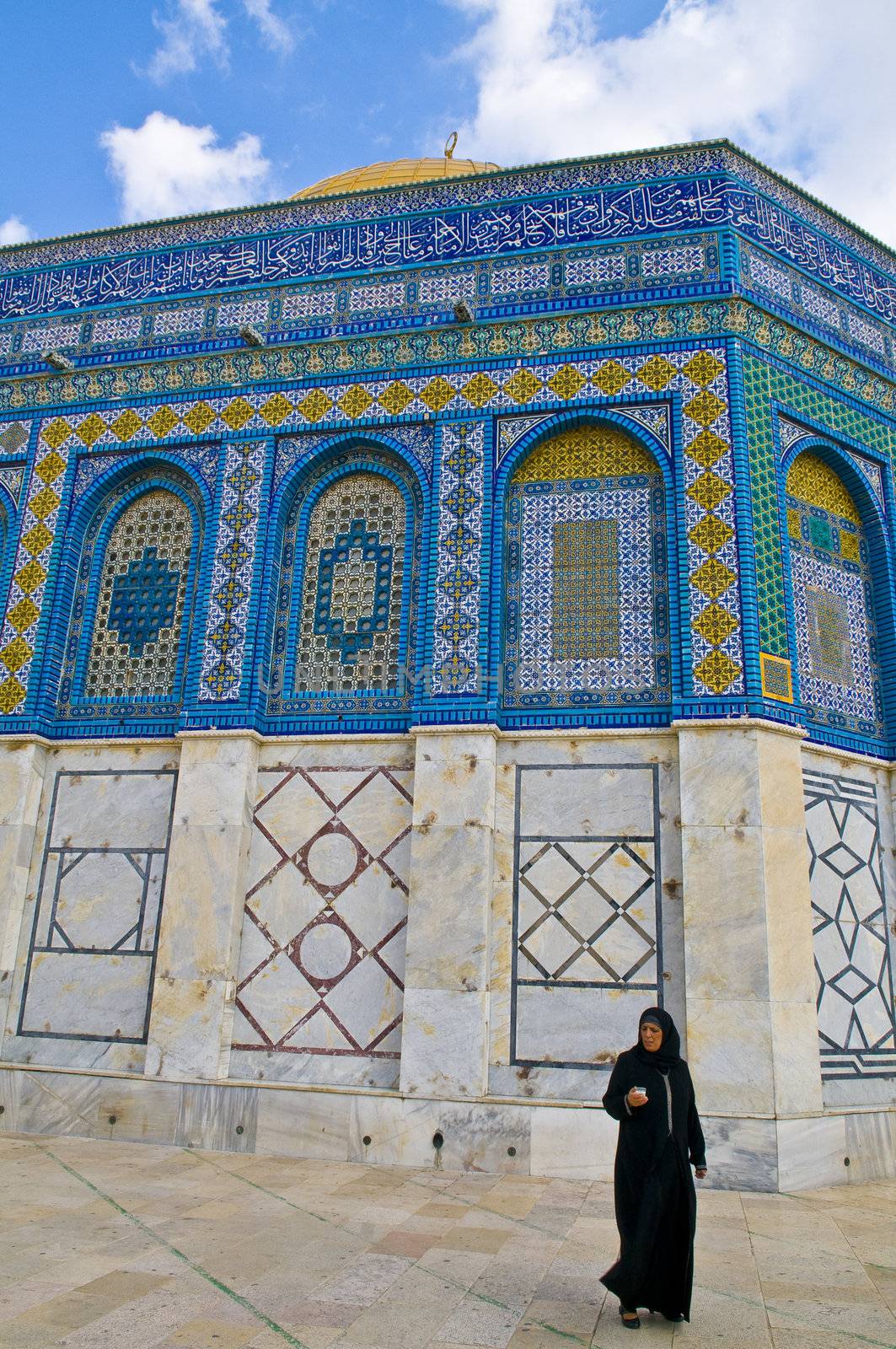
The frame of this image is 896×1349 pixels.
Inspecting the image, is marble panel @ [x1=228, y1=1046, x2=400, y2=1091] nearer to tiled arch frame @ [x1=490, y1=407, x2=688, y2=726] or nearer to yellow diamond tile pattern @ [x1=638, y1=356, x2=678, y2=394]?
tiled arch frame @ [x1=490, y1=407, x2=688, y2=726]

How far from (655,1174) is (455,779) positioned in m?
3.64

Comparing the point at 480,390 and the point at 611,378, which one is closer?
the point at 611,378

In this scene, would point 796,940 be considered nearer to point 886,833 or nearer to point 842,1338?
point 886,833

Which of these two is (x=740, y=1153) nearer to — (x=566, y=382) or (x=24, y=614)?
(x=566, y=382)

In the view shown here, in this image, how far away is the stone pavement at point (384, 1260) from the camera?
379 cm

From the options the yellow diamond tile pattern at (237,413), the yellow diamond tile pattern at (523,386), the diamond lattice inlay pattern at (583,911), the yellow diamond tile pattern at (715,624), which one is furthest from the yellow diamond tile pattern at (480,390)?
the diamond lattice inlay pattern at (583,911)

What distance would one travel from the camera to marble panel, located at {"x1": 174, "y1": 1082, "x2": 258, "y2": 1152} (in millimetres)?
7078

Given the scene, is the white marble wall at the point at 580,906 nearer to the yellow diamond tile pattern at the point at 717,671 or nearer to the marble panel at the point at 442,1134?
the marble panel at the point at 442,1134

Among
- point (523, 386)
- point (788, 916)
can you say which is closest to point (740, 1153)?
point (788, 916)

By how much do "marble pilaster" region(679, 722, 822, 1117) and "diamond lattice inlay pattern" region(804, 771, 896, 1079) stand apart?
0.40 meters

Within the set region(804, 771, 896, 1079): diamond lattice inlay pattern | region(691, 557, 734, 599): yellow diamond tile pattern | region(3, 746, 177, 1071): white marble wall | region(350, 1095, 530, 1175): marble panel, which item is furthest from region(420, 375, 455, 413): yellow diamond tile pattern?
region(350, 1095, 530, 1175): marble panel

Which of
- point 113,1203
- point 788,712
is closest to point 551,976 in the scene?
point 788,712

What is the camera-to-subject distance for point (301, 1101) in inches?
278

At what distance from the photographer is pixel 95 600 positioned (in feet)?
29.2
